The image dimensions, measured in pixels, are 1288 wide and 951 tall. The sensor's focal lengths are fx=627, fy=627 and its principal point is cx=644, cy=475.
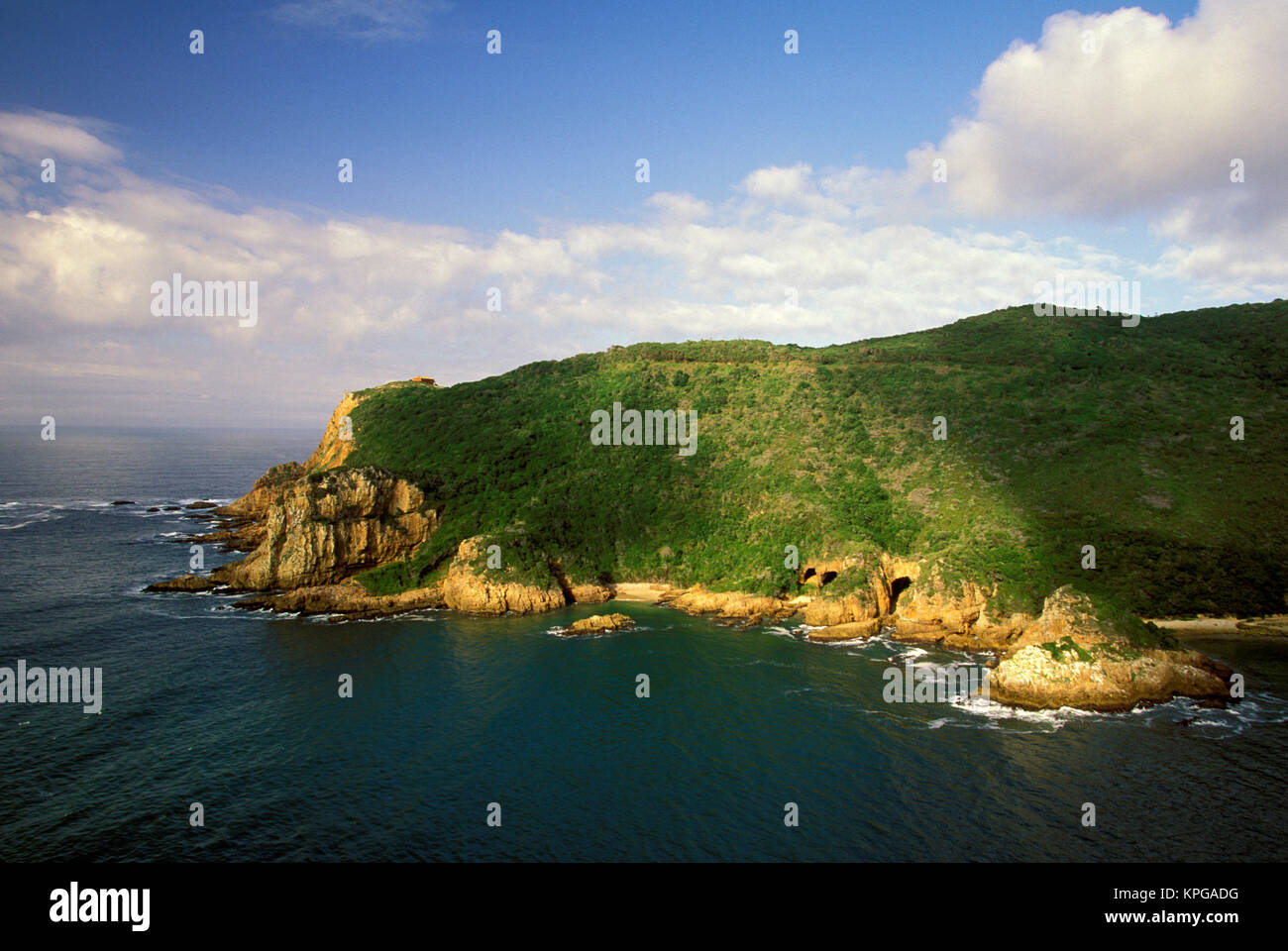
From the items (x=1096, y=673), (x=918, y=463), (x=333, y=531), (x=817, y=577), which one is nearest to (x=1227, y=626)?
(x=1096, y=673)

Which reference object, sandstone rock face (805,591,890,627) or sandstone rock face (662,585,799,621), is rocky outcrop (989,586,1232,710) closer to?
sandstone rock face (805,591,890,627)

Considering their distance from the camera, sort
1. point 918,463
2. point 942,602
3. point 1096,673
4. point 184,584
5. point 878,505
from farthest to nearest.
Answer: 1. point 918,463
2. point 878,505
3. point 184,584
4. point 942,602
5. point 1096,673

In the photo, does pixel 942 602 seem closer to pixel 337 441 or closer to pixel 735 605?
pixel 735 605

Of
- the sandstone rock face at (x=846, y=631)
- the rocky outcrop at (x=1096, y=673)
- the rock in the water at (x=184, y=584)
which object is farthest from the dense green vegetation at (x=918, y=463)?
the rock in the water at (x=184, y=584)

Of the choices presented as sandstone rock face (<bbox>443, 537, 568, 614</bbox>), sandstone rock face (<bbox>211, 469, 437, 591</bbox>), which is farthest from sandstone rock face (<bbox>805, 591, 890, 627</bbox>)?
sandstone rock face (<bbox>211, 469, 437, 591</bbox>)

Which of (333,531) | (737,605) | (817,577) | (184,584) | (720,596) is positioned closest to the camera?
(737,605)
